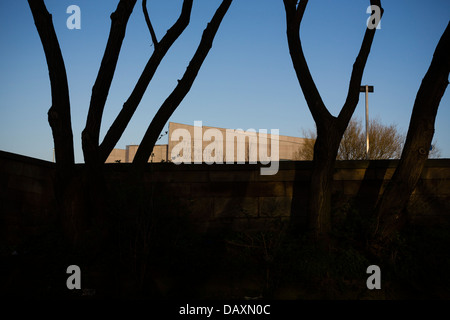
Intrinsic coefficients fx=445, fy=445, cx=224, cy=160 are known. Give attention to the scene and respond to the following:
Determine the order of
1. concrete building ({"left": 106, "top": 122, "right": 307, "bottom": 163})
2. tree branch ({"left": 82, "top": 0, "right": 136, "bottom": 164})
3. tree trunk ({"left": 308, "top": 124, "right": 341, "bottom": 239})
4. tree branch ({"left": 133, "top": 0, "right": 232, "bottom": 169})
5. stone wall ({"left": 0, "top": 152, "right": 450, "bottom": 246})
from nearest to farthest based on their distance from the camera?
tree branch ({"left": 82, "top": 0, "right": 136, "bottom": 164})
tree trunk ({"left": 308, "top": 124, "right": 341, "bottom": 239})
tree branch ({"left": 133, "top": 0, "right": 232, "bottom": 169})
stone wall ({"left": 0, "top": 152, "right": 450, "bottom": 246})
concrete building ({"left": 106, "top": 122, "right": 307, "bottom": 163})

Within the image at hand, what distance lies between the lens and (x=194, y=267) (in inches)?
279

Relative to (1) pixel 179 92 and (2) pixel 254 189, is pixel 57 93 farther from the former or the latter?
(2) pixel 254 189

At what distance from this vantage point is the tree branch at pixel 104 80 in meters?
7.23

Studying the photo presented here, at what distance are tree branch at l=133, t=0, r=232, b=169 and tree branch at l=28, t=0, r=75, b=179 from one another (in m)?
1.41

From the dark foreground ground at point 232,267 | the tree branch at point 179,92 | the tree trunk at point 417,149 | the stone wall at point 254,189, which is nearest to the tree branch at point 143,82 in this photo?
the tree branch at point 179,92

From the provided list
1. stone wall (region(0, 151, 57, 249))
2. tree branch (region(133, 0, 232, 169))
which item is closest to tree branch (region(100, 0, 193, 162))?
tree branch (region(133, 0, 232, 169))

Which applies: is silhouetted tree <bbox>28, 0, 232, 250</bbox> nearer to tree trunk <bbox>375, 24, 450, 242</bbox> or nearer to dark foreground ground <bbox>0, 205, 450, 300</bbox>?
dark foreground ground <bbox>0, 205, 450, 300</bbox>

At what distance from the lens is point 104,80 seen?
750 centimetres

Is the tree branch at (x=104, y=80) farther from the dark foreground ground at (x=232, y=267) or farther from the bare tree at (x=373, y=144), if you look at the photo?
the bare tree at (x=373, y=144)

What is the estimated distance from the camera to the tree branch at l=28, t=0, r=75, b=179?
7242 mm

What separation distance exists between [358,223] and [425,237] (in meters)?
1.19

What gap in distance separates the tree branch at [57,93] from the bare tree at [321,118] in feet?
13.6
